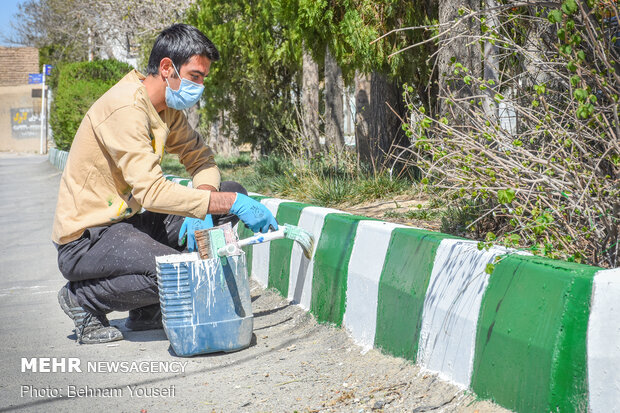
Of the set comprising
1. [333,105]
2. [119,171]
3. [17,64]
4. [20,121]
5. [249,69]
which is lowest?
[20,121]

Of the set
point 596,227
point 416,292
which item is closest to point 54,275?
point 416,292

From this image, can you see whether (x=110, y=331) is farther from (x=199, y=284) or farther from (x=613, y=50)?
(x=613, y=50)

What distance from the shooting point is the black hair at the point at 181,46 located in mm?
4715

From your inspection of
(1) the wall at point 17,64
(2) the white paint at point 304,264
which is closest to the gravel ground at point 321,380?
(2) the white paint at point 304,264

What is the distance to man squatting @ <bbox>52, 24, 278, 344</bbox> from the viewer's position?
14.5 ft

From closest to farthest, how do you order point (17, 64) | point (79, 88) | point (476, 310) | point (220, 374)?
point (476, 310) < point (220, 374) < point (79, 88) < point (17, 64)

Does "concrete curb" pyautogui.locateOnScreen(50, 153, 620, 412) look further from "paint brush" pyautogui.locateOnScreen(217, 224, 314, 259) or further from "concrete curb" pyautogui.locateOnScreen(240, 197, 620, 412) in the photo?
"paint brush" pyautogui.locateOnScreen(217, 224, 314, 259)

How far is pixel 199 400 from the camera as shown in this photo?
12.0 ft

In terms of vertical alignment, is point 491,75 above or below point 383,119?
above

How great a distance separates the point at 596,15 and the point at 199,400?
2574 millimetres

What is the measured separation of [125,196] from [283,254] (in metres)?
1.38

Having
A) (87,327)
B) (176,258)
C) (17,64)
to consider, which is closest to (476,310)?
(176,258)

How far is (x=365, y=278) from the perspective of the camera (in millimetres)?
4191

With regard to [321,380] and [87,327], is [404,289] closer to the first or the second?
[321,380]
